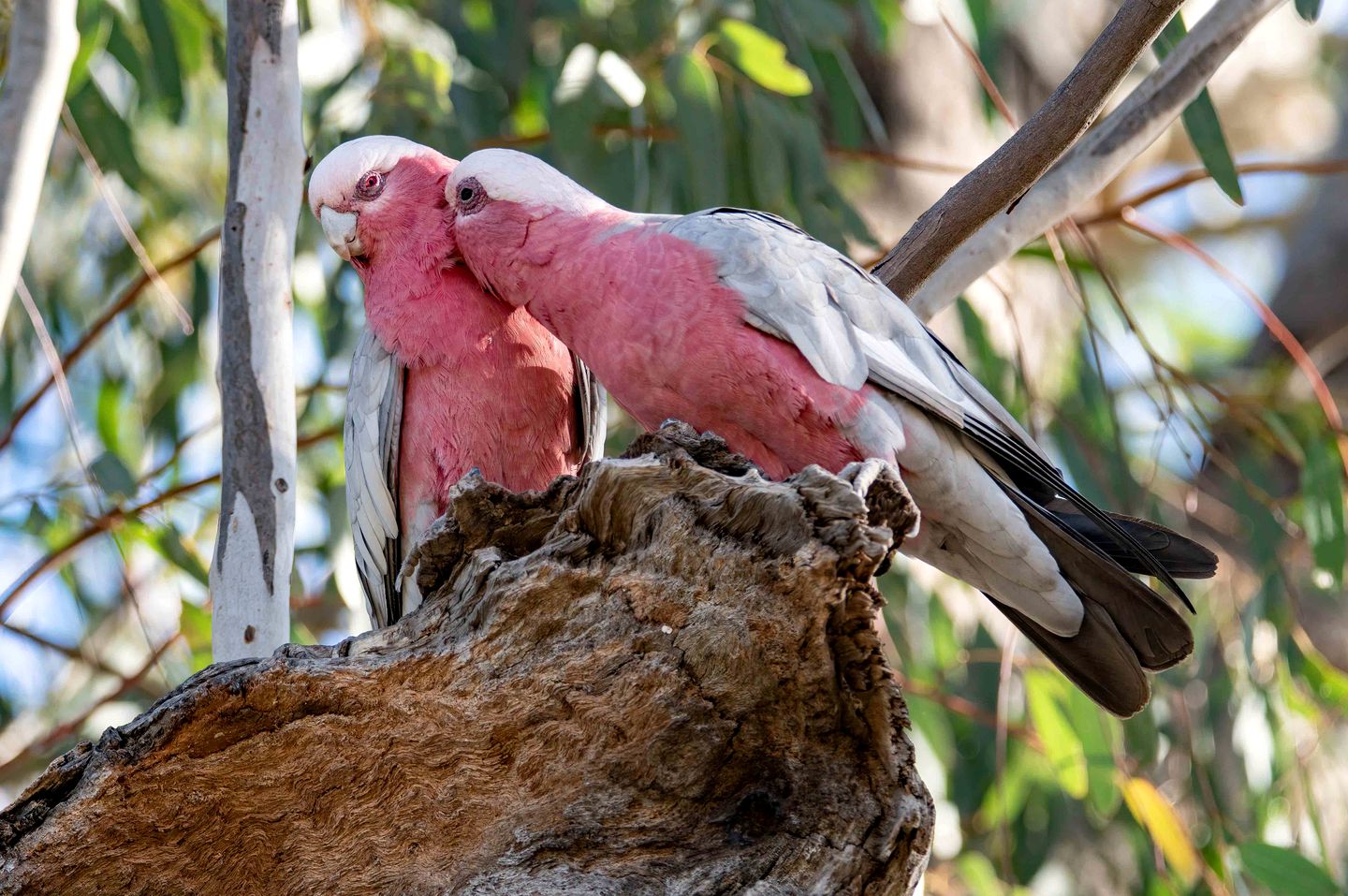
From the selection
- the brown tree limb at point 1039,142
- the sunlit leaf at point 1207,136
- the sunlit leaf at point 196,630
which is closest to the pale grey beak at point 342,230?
the brown tree limb at point 1039,142

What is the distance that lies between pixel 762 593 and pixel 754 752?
0.20 meters

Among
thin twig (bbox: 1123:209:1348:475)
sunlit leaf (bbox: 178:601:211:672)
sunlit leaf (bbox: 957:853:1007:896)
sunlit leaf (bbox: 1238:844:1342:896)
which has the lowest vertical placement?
sunlit leaf (bbox: 1238:844:1342:896)

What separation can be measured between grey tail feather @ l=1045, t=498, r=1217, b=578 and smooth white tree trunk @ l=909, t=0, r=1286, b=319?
60 centimetres

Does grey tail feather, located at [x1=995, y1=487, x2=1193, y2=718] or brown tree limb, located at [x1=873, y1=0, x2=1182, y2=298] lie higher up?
brown tree limb, located at [x1=873, y1=0, x2=1182, y2=298]

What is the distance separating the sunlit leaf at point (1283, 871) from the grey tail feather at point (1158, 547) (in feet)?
3.80

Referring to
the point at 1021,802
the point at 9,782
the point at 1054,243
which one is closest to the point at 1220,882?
the point at 1021,802

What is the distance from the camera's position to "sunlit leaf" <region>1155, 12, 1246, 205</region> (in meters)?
2.54

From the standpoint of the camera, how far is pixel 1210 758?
4637mm

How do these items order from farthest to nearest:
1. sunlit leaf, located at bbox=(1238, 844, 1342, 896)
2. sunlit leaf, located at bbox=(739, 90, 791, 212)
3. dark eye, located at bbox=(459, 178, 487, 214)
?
sunlit leaf, located at bbox=(739, 90, 791, 212) < sunlit leaf, located at bbox=(1238, 844, 1342, 896) < dark eye, located at bbox=(459, 178, 487, 214)

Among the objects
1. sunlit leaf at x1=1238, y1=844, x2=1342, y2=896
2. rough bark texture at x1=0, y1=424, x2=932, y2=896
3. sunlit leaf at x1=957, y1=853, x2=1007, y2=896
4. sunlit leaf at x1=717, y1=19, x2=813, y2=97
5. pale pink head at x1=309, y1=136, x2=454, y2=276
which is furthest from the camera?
sunlit leaf at x1=957, y1=853, x2=1007, y2=896

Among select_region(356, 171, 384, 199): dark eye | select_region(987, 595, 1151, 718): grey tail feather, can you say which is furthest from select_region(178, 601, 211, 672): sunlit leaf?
select_region(987, 595, 1151, 718): grey tail feather

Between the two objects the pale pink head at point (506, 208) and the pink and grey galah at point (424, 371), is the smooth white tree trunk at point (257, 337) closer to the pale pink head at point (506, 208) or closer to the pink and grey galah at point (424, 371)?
the pink and grey galah at point (424, 371)

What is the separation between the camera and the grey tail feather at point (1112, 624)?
204 centimetres

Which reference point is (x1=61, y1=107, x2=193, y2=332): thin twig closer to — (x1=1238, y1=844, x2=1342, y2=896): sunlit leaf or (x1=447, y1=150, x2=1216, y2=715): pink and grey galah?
(x1=447, y1=150, x2=1216, y2=715): pink and grey galah
